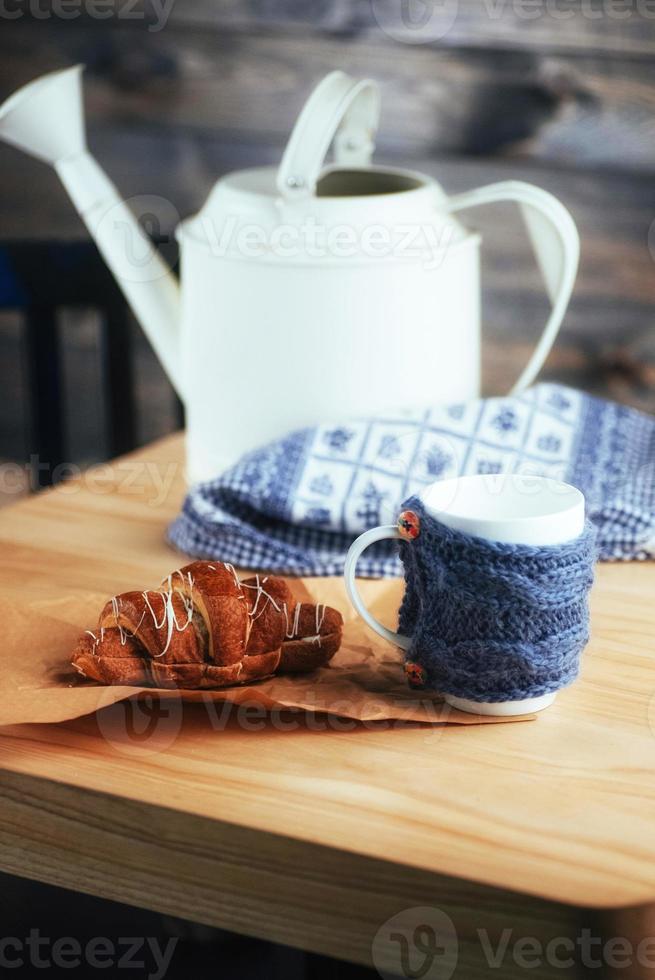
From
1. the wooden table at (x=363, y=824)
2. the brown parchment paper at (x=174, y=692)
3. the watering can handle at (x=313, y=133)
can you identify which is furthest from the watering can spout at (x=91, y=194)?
the wooden table at (x=363, y=824)

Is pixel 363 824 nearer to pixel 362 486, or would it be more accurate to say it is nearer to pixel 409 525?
pixel 409 525

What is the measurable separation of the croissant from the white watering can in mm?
263

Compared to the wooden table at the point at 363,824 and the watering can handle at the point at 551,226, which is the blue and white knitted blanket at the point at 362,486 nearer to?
the watering can handle at the point at 551,226

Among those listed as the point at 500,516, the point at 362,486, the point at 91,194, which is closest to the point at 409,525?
the point at 500,516

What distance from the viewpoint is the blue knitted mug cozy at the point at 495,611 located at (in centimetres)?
51

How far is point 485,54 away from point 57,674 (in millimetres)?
1229

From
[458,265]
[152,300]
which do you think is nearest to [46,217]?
[152,300]

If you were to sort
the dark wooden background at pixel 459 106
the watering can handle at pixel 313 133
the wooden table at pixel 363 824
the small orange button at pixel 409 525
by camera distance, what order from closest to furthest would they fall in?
1. the wooden table at pixel 363 824
2. the small orange button at pixel 409 525
3. the watering can handle at pixel 313 133
4. the dark wooden background at pixel 459 106

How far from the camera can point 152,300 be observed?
0.90 metres

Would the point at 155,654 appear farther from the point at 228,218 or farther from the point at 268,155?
the point at 268,155

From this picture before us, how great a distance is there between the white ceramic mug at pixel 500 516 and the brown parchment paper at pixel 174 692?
19 millimetres

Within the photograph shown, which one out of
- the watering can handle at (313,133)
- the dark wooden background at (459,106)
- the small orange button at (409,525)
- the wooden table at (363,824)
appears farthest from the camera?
the dark wooden background at (459,106)

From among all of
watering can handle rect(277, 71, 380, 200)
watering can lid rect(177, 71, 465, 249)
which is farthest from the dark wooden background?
watering can handle rect(277, 71, 380, 200)

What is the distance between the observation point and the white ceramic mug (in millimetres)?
518
